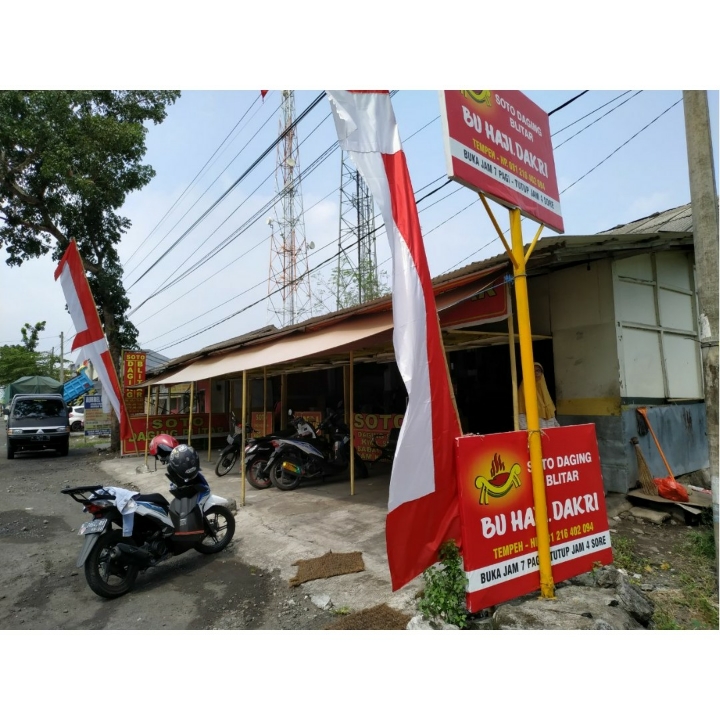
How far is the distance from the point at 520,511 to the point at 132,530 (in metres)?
3.10

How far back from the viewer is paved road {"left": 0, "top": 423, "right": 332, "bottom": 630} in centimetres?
346

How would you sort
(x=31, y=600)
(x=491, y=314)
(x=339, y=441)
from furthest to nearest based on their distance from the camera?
(x=339, y=441) → (x=491, y=314) → (x=31, y=600)

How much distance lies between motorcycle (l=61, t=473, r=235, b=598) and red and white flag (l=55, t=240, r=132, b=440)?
6735mm

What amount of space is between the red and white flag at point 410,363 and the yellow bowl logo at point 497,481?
16 cm

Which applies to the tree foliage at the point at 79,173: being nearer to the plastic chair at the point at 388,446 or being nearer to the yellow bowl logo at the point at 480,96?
the plastic chair at the point at 388,446

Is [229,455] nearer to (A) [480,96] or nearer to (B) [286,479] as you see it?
(B) [286,479]

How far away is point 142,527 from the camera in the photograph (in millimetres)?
4168

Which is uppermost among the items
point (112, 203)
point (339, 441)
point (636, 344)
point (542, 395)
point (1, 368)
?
point (112, 203)

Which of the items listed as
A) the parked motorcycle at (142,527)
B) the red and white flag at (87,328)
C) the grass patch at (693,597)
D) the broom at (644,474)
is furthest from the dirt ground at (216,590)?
the red and white flag at (87,328)

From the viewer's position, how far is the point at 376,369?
401 inches

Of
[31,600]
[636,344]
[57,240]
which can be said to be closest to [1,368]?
[57,240]

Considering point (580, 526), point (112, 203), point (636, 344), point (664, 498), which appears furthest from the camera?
point (112, 203)

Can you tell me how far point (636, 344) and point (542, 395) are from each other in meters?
1.59

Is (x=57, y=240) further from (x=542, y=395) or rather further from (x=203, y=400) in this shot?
(x=542, y=395)
